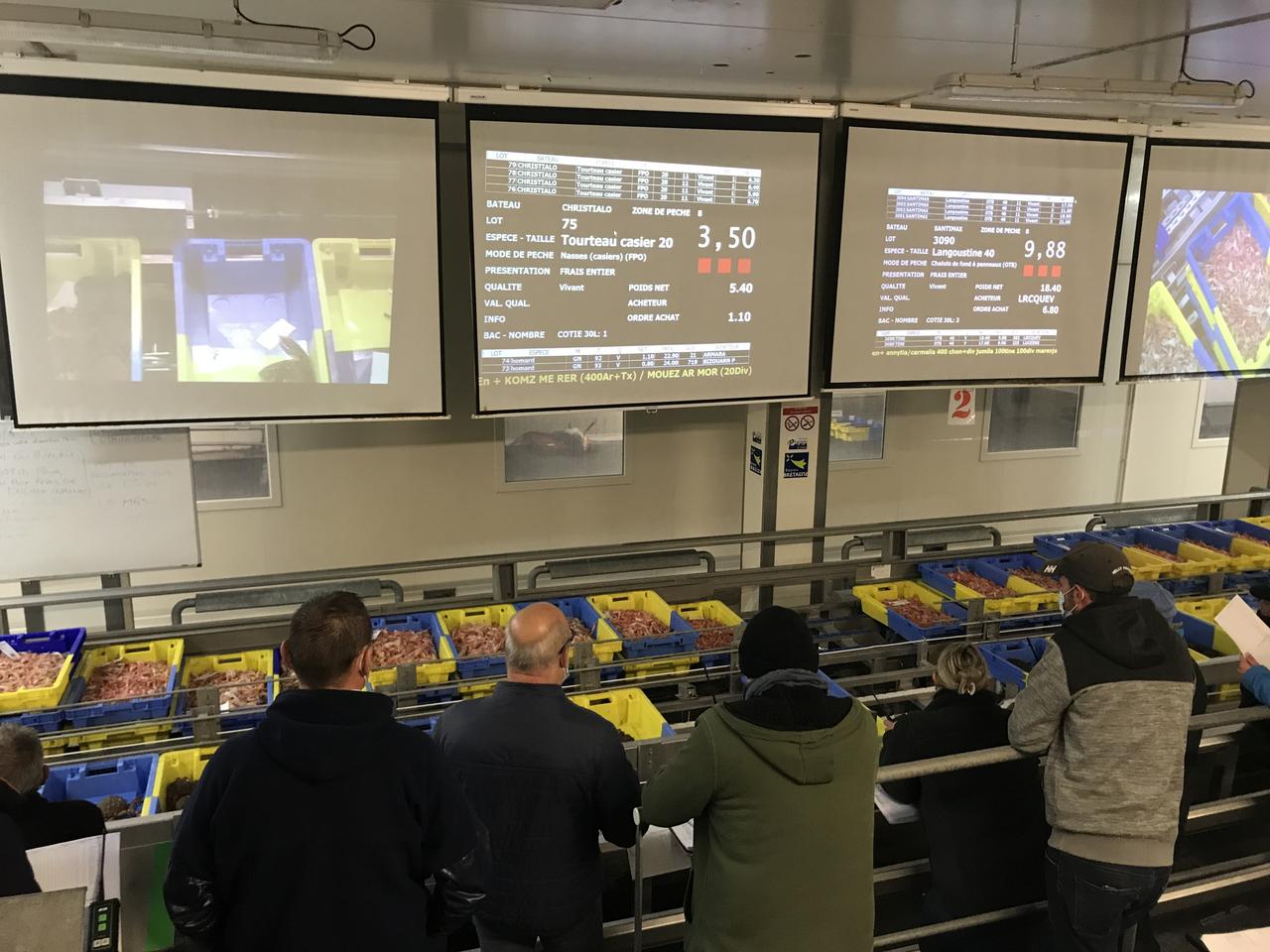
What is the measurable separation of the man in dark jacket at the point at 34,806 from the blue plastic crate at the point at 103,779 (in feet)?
2.32

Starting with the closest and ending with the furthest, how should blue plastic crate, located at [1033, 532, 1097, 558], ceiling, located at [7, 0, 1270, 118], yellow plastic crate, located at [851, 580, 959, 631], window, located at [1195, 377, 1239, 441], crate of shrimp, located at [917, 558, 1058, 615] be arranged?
ceiling, located at [7, 0, 1270, 118] < crate of shrimp, located at [917, 558, 1058, 615] < yellow plastic crate, located at [851, 580, 959, 631] < blue plastic crate, located at [1033, 532, 1097, 558] < window, located at [1195, 377, 1239, 441]

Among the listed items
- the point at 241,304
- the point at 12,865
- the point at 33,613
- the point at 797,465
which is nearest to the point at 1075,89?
the point at 797,465

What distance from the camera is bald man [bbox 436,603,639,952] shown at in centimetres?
202

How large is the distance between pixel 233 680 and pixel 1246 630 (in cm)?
372

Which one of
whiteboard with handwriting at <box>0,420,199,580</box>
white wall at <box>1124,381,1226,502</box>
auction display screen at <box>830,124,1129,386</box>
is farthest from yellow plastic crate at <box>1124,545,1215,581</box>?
whiteboard with handwriting at <box>0,420,199,580</box>

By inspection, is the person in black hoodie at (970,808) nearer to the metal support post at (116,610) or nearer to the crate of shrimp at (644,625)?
the crate of shrimp at (644,625)

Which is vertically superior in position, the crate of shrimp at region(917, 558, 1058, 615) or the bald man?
the bald man

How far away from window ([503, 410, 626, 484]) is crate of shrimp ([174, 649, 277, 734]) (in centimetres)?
238

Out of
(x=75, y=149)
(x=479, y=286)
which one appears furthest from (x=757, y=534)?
(x=75, y=149)

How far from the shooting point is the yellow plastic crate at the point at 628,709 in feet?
11.7

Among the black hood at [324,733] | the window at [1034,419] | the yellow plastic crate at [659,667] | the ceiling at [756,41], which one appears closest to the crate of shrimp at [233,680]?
the yellow plastic crate at [659,667]

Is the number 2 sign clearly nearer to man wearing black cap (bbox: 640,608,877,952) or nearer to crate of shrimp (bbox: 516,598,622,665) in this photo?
crate of shrimp (bbox: 516,598,622,665)

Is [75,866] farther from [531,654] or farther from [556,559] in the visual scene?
[556,559]

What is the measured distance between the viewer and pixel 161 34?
282 cm
